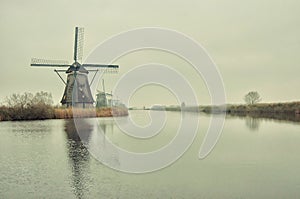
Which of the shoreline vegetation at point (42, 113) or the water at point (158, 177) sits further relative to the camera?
the shoreline vegetation at point (42, 113)

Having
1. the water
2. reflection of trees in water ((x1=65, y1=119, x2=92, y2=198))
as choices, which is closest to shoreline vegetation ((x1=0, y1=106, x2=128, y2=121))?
reflection of trees in water ((x1=65, y1=119, x2=92, y2=198))

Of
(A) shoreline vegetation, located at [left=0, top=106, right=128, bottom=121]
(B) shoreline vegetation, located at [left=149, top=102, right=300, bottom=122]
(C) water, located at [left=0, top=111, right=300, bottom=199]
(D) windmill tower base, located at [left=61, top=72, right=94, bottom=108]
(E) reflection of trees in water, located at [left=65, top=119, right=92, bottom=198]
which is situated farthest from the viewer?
(B) shoreline vegetation, located at [left=149, top=102, right=300, bottom=122]

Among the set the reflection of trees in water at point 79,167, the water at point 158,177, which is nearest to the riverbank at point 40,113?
the reflection of trees in water at point 79,167

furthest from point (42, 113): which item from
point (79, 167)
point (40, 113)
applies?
point (79, 167)

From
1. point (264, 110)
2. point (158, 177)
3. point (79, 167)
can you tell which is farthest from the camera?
point (264, 110)

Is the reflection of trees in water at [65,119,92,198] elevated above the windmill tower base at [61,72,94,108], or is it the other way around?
the windmill tower base at [61,72,94,108]

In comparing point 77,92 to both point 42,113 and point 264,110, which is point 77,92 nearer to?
point 42,113

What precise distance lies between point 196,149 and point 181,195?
646cm

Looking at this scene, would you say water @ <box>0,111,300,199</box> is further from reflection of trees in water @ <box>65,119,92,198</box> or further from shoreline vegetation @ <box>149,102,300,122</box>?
shoreline vegetation @ <box>149,102,300,122</box>

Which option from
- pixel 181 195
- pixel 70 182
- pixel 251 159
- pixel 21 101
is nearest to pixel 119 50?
pixel 251 159

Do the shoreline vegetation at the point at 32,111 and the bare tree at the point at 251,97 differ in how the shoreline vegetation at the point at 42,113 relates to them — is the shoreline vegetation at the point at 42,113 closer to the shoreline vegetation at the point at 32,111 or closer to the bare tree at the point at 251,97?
the shoreline vegetation at the point at 32,111

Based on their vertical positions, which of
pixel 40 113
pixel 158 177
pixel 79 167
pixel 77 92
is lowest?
pixel 158 177

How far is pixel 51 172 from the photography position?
8.16 m

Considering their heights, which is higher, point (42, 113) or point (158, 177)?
point (42, 113)
